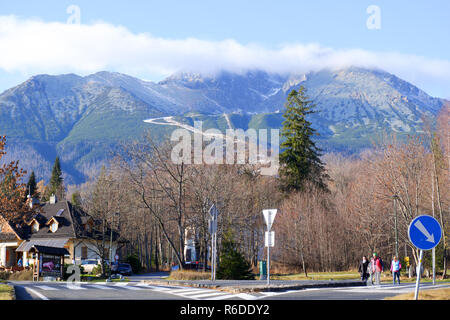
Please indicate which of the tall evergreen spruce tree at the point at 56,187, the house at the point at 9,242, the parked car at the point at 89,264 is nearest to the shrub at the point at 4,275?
the parked car at the point at 89,264

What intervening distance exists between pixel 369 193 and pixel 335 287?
105 ft

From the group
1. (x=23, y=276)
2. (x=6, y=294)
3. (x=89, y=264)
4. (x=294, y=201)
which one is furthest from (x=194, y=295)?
(x=294, y=201)

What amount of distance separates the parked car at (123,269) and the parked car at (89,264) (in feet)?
12.4

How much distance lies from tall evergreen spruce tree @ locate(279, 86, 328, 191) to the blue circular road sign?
50.6 meters

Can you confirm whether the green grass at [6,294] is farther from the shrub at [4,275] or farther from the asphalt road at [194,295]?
the shrub at [4,275]

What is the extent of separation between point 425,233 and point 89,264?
47.1 m

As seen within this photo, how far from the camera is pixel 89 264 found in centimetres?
5509

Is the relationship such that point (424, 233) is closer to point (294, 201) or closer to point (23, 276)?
point (23, 276)

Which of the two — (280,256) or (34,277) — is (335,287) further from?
(280,256)

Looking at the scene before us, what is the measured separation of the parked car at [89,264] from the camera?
5450cm

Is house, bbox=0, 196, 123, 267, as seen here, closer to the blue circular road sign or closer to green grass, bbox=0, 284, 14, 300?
green grass, bbox=0, 284, 14, 300

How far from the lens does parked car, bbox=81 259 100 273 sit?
179 feet

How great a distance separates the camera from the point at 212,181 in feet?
152
